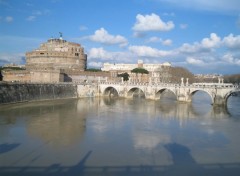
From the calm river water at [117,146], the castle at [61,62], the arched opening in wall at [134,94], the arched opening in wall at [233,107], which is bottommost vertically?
the calm river water at [117,146]

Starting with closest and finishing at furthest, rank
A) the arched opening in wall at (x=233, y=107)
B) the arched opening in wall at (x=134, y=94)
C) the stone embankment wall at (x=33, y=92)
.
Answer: the arched opening in wall at (x=233, y=107) → the stone embankment wall at (x=33, y=92) → the arched opening in wall at (x=134, y=94)

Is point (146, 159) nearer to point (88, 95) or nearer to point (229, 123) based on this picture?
point (229, 123)

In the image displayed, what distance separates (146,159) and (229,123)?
884cm

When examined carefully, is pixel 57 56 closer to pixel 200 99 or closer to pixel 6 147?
pixel 200 99

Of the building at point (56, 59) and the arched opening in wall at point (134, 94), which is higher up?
the building at point (56, 59)

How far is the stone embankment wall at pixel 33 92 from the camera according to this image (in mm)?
23000

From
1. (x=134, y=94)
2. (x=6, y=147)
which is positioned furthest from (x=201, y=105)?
(x=6, y=147)

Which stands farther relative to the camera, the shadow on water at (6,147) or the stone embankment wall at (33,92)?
the stone embankment wall at (33,92)

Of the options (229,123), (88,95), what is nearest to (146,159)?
(229,123)

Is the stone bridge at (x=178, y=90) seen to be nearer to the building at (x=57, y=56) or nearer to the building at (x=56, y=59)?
the building at (x=56, y=59)

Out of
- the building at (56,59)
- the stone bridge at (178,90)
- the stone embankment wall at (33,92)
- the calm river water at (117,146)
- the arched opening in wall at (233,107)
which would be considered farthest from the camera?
the building at (56,59)

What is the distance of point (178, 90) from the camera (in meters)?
29.0

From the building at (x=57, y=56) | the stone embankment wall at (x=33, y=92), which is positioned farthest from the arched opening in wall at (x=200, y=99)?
the building at (x=57, y=56)

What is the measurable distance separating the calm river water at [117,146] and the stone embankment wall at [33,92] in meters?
5.48
